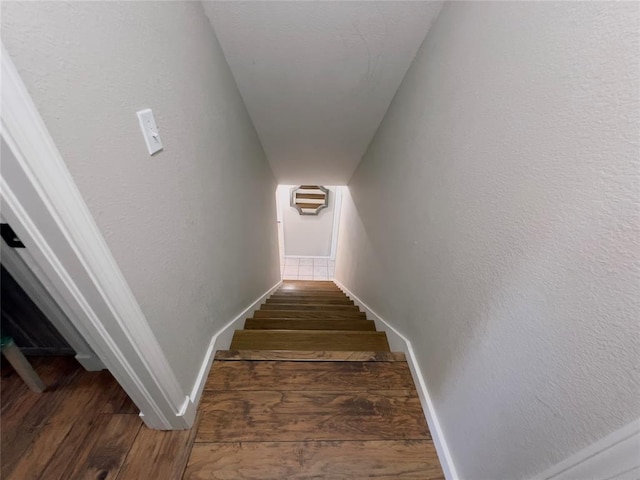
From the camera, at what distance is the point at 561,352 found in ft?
1.54

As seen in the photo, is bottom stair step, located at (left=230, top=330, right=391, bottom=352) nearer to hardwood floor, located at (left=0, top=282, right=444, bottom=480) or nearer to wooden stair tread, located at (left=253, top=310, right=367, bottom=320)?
hardwood floor, located at (left=0, top=282, right=444, bottom=480)

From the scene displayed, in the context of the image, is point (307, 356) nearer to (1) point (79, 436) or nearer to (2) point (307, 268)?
(1) point (79, 436)

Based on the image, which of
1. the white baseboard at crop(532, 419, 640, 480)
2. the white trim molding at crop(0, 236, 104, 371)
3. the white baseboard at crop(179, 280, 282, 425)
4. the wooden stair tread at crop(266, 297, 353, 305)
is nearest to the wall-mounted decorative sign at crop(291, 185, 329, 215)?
the wooden stair tread at crop(266, 297, 353, 305)

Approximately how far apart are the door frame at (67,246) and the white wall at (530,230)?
0.92 metres

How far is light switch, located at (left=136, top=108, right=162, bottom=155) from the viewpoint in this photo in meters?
0.60

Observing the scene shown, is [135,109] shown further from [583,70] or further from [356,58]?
[356,58]

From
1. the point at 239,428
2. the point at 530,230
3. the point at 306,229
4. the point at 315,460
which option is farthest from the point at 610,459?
the point at 306,229

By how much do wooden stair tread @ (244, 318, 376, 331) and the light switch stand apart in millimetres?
1510

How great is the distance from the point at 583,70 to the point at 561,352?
1.74 feet

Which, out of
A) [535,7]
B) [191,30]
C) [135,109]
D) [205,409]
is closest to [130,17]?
[135,109]

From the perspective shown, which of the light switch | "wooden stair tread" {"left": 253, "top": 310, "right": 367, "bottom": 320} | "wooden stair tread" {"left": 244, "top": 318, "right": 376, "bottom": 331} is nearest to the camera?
the light switch

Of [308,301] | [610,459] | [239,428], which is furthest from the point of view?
[308,301]

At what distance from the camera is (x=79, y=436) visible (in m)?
0.84

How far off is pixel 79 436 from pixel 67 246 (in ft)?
2.82
